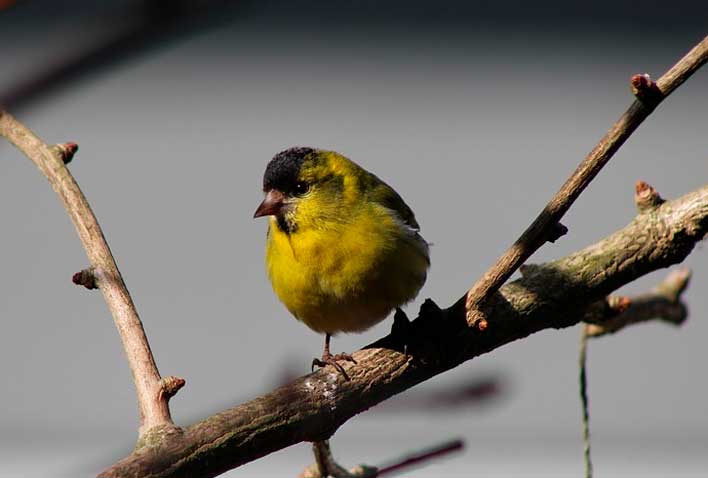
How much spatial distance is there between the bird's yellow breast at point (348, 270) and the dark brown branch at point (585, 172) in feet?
1.96

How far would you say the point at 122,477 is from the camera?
149 cm

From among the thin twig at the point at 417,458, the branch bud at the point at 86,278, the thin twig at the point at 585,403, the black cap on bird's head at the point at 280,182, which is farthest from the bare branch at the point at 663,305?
the branch bud at the point at 86,278

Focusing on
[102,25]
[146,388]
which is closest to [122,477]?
[146,388]

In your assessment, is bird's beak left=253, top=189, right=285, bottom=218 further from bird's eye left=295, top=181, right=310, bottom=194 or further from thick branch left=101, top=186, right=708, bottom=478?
thick branch left=101, top=186, right=708, bottom=478

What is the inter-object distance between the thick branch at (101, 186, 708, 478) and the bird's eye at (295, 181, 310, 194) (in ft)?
2.86

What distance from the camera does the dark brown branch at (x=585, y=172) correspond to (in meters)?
1.55

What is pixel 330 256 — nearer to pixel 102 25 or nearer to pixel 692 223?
pixel 692 223

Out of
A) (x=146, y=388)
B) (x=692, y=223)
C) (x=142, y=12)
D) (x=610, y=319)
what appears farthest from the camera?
(x=610, y=319)

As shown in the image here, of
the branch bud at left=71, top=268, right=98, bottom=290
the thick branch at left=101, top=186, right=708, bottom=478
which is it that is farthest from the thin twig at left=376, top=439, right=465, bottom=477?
the branch bud at left=71, top=268, right=98, bottom=290

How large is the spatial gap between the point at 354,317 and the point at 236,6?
2127mm

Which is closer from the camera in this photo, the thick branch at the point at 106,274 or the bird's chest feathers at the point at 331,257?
the thick branch at the point at 106,274

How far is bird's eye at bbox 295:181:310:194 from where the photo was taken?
2.86 m

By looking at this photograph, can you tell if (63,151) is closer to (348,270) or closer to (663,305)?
(348,270)

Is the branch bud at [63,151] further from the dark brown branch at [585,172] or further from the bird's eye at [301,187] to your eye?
the dark brown branch at [585,172]
